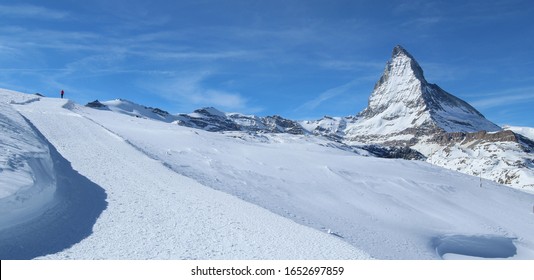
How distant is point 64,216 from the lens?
11.7 metres

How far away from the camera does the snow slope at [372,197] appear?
58.5 feet

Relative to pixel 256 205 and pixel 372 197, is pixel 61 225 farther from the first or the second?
pixel 372 197

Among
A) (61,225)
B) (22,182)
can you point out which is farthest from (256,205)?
(22,182)

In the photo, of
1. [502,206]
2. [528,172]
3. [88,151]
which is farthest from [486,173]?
[88,151]

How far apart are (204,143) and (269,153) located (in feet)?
19.2

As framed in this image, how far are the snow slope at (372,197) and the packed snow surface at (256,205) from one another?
91mm

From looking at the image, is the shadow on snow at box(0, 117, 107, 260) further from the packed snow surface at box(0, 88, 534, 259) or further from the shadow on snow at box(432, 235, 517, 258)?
the shadow on snow at box(432, 235, 517, 258)

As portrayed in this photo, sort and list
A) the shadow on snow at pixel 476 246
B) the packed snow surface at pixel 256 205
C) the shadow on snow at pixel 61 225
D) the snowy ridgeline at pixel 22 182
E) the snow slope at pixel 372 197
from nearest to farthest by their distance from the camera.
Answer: the shadow on snow at pixel 61 225
the snowy ridgeline at pixel 22 182
the packed snow surface at pixel 256 205
the snow slope at pixel 372 197
the shadow on snow at pixel 476 246

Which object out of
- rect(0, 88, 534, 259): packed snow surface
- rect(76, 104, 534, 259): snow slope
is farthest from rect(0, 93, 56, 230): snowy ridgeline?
rect(76, 104, 534, 259): snow slope

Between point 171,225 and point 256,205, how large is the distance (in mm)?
5255

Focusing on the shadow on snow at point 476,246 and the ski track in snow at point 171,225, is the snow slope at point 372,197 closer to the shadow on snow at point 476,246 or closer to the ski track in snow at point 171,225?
the shadow on snow at point 476,246

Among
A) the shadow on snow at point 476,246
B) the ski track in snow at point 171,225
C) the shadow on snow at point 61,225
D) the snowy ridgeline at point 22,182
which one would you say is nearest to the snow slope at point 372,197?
the shadow on snow at point 476,246

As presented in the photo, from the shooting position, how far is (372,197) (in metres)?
24.0

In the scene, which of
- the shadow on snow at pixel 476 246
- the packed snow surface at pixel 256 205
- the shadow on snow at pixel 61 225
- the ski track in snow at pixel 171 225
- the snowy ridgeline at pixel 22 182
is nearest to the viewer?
the shadow on snow at pixel 61 225
